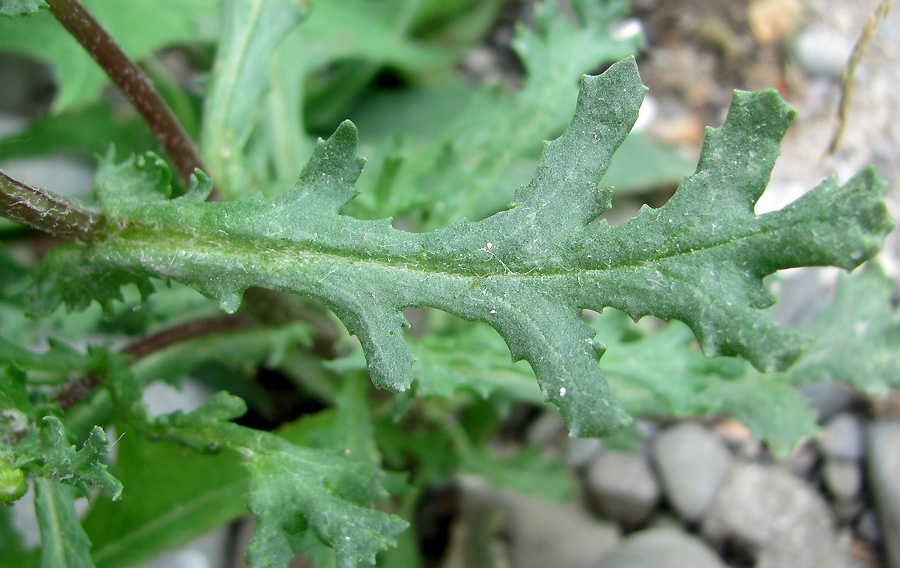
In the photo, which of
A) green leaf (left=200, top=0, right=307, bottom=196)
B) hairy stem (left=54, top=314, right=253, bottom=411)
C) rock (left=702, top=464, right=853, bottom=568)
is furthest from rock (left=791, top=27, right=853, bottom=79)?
hairy stem (left=54, top=314, right=253, bottom=411)

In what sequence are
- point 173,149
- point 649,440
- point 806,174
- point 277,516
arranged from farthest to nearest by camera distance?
point 806,174
point 649,440
point 173,149
point 277,516

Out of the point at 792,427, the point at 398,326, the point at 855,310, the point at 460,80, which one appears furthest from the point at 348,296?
the point at 460,80

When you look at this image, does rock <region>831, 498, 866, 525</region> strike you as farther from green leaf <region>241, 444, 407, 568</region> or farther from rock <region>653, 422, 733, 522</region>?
green leaf <region>241, 444, 407, 568</region>

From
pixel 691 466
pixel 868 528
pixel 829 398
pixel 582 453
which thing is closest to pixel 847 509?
pixel 868 528

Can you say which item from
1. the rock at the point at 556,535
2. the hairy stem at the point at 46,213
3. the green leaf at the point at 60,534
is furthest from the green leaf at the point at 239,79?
the rock at the point at 556,535

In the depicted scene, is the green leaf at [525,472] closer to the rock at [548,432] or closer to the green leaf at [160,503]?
the rock at [548,432]

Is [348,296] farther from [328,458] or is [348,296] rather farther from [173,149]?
[173,149]
